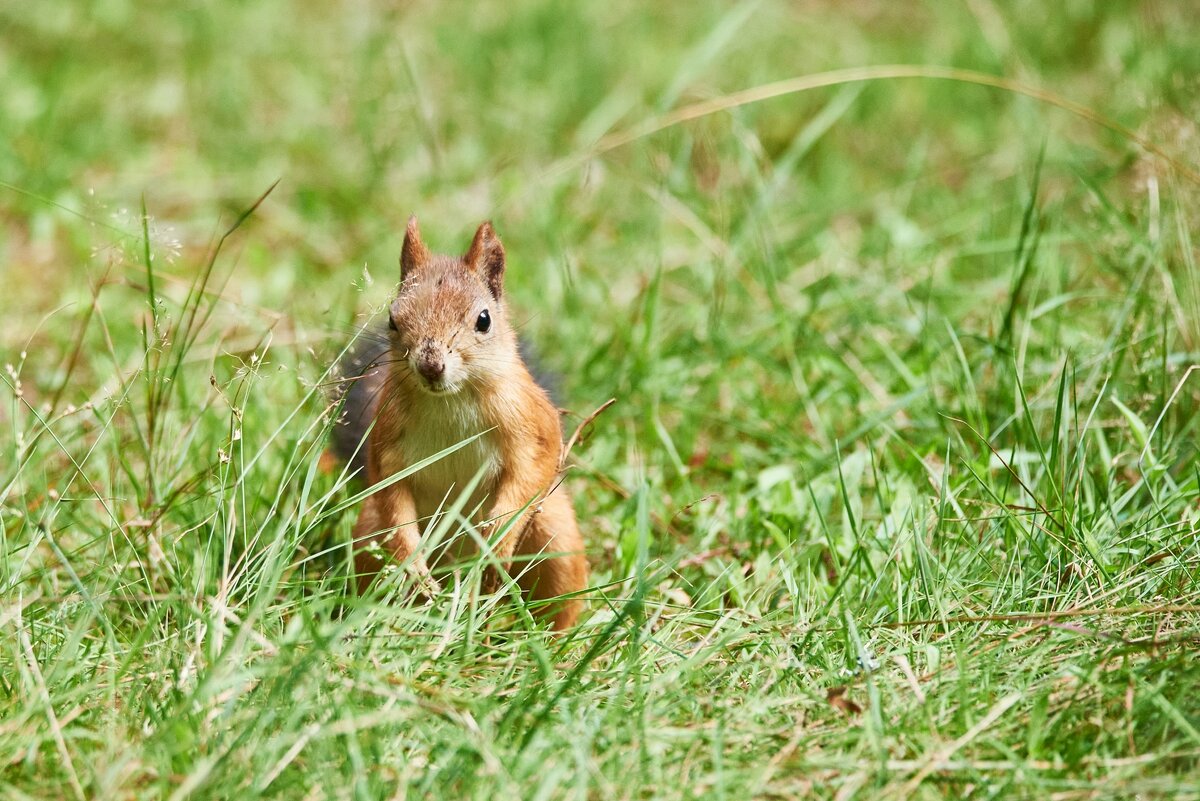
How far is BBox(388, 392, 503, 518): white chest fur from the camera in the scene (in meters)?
2.59

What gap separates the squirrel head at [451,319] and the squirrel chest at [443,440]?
6cm

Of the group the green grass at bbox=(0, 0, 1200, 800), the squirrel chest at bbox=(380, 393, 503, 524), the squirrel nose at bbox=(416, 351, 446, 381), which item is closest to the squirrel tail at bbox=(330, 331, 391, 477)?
the green grass at bbox=(0, 0, 1200, 800)

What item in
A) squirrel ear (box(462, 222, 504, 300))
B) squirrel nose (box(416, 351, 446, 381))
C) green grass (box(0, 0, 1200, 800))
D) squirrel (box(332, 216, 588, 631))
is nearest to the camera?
green grass (box(0, 0, 1200, 800))

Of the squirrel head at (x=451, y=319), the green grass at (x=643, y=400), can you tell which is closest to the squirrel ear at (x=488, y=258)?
the squirrel head at (x=451, y=319)

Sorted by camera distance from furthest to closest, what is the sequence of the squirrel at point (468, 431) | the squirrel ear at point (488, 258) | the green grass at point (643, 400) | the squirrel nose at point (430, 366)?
the squirrel ear at point (488, 258), the squirrel at point (468, 431), the squirrel nose at point (430, 366), the green grass at point (643, 400)

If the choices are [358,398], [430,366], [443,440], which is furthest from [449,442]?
[358,398]

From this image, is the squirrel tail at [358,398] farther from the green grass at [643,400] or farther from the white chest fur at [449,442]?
the white chest fur at [449,442]

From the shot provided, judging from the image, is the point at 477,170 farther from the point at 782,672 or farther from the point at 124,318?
the point at 782,672

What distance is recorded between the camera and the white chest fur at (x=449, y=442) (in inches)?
A: 102

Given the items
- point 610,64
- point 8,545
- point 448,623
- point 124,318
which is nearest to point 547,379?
point 448,623

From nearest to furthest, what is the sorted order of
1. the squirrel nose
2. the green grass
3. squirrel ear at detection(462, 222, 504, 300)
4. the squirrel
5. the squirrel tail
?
the green grass < the squirrel nose < the squirrel < squirrel ear at detection(462, 222, 504, 300) < the squirrel tail

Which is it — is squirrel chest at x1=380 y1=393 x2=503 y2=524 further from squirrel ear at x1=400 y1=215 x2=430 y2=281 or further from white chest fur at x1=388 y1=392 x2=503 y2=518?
squirrel ear at x1=400 y1=215 x2=430 y2=281

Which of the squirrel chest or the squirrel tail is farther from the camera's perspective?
the squirrel tail

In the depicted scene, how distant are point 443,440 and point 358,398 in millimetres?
544
